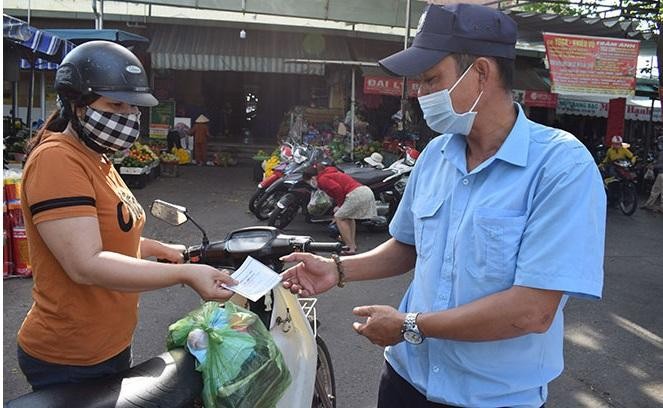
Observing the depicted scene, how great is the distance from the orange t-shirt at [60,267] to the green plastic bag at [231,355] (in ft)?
0.82

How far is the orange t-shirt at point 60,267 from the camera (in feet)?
5.98

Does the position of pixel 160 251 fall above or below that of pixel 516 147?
below

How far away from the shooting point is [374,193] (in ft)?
30.5

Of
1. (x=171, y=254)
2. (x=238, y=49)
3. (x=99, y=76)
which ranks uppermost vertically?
(x=238, y=49)

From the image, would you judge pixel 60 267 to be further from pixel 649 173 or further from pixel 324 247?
pixel 649 173

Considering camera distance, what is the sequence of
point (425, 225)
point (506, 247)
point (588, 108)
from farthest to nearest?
point (588, 108)
point (425, 225)
point (506, 247)

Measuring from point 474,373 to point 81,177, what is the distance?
1.30m

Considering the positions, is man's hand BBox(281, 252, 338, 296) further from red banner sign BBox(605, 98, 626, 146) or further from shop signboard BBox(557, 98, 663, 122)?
shop signboard BBox(557, 98, 663, 122)

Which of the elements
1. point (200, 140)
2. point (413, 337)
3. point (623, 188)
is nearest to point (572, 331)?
point (413, 337)

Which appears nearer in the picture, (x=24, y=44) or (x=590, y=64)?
(x=24, y=44)

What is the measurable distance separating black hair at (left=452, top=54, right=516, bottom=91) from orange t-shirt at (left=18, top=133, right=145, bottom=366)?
3.82 ft

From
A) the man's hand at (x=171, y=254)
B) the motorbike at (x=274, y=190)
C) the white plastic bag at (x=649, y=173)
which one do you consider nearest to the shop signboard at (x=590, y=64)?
the white plastic bag at (x=649, y=173)

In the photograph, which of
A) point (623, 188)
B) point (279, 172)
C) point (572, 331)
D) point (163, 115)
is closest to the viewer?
point (572, 331)

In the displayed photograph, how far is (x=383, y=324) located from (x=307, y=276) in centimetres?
55
